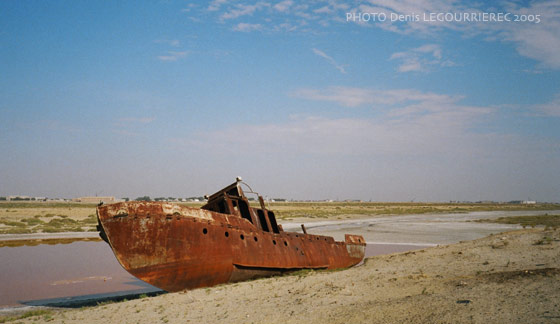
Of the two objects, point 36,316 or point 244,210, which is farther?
point 244,210

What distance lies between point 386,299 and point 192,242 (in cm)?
545

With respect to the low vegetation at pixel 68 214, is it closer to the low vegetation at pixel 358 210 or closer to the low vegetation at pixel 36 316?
the low vegetation at pixel 358 210

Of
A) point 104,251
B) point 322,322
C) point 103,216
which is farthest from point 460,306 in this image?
point 104,251

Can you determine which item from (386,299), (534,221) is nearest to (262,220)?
(386,299)

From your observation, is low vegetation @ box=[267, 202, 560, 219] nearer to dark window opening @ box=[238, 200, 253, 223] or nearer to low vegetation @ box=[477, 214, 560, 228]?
low vegetation @ box=[477, 214, 560, 228]

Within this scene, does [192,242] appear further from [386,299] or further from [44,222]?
[44,222]

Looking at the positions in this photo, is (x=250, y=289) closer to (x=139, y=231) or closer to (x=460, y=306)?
(x=139, y=231)

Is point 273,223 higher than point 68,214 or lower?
higher

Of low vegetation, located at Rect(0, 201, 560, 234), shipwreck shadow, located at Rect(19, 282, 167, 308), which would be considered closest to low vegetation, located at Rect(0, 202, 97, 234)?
low vegetation, located at Rect(0, 201, 560, 234)

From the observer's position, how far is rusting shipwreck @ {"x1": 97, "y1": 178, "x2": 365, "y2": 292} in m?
10.0

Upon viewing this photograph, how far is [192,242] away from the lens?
10648 millimetres

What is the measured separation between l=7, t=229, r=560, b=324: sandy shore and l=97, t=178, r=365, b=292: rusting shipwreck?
55cm

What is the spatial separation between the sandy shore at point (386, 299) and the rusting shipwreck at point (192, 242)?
55cm

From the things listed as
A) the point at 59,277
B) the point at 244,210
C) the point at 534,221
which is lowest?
the point at 534,221
